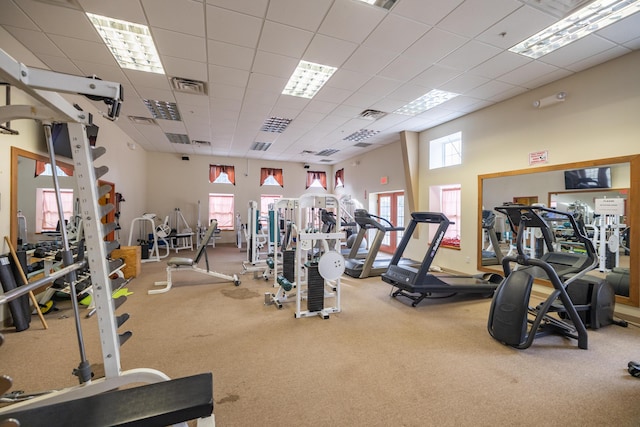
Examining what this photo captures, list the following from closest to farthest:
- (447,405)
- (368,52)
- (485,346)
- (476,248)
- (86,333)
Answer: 1. (447,405)
2. (485,346)
3. (86,333)
4. (368,52)
5. (476,248)

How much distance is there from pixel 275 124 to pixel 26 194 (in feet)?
14.4

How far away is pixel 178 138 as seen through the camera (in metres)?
7.70

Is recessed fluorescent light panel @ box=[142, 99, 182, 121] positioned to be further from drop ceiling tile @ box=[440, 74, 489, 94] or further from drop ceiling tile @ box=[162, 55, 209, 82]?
drop ceiling tile @ box=[440, 74, 489, 94]

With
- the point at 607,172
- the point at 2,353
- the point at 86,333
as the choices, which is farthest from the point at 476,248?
the point at 2,353

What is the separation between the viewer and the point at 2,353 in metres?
2.54

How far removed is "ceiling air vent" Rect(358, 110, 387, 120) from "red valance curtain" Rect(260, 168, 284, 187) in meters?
5.66

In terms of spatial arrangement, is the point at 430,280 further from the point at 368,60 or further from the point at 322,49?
the point at 322,49

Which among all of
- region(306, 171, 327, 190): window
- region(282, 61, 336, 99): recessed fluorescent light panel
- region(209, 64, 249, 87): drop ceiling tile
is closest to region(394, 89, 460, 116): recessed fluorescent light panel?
region(282, 61, 336, 99): recessed fluorescent light panel

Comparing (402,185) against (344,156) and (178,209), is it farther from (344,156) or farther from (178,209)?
(178,209)

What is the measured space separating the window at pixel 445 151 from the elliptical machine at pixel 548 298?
120 inches

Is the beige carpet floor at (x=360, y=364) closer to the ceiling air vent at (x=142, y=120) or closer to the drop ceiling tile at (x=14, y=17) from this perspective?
the drop ceiling tile at (x=14, y=17)

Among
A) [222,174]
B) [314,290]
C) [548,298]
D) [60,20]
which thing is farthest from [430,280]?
[222,174]

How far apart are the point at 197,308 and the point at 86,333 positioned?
3.83 ft

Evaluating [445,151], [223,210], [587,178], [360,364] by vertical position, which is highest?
[445,151]
